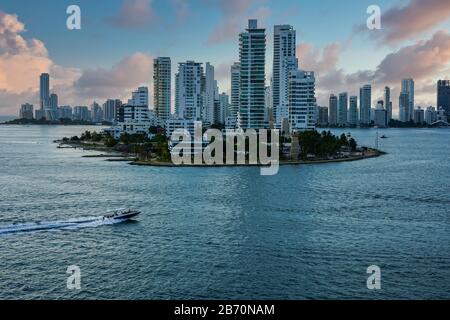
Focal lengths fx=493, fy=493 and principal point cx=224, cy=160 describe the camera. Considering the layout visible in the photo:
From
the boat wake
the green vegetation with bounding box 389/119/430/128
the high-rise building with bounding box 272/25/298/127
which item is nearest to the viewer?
the boat wake

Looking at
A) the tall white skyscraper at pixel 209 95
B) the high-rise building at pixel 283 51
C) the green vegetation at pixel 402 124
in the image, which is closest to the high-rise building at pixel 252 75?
the high-rise building at pixel 283 51

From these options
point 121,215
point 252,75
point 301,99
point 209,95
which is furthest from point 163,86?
point 121,215

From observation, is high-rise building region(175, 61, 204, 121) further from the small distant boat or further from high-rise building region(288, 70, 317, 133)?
the small distant boat

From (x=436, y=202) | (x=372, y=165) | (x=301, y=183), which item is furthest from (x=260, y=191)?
(x=372, y=165)

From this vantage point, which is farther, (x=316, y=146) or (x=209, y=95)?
(x=209, y=95)

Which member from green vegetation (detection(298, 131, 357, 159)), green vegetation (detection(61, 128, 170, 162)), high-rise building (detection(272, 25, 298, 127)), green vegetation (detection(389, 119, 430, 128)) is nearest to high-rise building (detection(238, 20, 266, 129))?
green vegetation (detection(61, 128, 170, 162))

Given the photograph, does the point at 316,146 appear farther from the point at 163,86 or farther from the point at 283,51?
the point at 163,86
